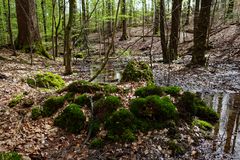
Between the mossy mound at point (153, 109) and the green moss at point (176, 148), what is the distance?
671 mm

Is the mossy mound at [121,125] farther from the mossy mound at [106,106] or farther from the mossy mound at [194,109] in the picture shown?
the mossy mound at [194,109]

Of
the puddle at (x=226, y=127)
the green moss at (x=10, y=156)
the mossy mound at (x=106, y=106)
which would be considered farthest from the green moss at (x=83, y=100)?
the puddle at (x=226, y=127)

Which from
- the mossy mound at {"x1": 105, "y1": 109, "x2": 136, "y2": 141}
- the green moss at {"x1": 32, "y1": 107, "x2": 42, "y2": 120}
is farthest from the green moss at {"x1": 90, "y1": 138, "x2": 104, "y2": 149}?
the green moss at {"x1": 32, "y1": 107, "x2": 42, "y2": 120}

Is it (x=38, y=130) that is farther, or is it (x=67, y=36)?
(x=67, y=36)

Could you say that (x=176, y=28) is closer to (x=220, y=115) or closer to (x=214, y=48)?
(x=214, y=48)

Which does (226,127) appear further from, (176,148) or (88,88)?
(88,88)

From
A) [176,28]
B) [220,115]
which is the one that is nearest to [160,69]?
[176,28]

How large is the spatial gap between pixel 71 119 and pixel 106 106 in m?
0.80

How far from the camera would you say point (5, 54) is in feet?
42.5

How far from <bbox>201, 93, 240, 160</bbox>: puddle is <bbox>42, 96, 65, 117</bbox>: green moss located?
343 cm

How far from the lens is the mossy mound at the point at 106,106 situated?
5.34 meters

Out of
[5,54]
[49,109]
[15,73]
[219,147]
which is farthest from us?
[5,54]

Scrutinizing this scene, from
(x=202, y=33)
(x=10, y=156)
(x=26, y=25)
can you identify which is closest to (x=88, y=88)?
(x=10, y=156)

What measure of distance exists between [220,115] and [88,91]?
3.34 metres
